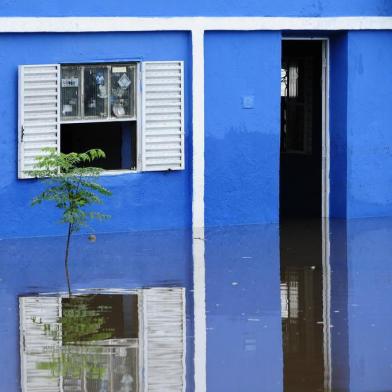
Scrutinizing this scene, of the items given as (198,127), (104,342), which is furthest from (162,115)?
(104,342)

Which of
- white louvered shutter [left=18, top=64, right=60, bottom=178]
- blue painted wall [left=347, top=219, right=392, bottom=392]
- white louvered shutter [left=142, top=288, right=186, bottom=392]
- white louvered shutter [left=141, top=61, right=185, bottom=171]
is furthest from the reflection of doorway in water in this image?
white louvered shutter [left=18, top=64, right=60, bottom=178]

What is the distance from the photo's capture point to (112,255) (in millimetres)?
14922

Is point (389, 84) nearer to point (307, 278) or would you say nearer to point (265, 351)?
point (307, 278)

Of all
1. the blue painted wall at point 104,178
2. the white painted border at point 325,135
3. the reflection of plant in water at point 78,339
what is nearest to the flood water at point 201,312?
the reflection of plant in water at point 78,339

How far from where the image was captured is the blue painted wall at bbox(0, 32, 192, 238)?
51.7 ft

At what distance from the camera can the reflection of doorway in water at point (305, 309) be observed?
388 inches

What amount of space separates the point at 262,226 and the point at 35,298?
518 centimetres

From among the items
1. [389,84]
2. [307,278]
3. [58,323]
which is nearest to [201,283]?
[307,278]

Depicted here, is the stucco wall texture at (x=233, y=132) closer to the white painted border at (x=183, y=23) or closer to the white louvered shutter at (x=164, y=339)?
the white painted border at (x=183, y=23)

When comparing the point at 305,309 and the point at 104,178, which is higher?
the point at 104,178

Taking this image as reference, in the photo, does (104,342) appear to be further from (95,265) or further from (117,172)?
(117,172)

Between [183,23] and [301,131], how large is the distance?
3.83m

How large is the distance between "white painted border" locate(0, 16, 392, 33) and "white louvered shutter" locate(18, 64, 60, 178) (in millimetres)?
488

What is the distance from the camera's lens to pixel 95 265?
47.0 ft
